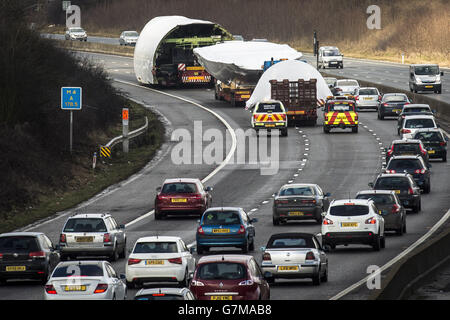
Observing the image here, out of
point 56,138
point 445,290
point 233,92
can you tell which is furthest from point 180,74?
point 445,290

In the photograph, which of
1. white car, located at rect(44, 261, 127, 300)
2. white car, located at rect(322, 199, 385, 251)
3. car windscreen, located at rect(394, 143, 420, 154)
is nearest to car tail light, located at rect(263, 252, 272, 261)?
white car, located at rect(44, 261, 127, 300)

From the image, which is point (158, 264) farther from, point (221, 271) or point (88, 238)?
point (88, 238)

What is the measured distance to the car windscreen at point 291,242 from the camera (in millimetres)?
29297

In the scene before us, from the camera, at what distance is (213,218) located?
35438mm

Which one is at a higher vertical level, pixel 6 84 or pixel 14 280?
pixel 6 84

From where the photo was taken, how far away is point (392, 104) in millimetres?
76938

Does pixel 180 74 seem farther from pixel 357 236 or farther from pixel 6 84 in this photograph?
pixel 357 236

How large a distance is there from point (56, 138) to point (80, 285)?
35075mm

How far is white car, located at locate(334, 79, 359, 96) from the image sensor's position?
86925mm

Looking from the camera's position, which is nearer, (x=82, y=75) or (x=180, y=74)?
(x=82, y=75)

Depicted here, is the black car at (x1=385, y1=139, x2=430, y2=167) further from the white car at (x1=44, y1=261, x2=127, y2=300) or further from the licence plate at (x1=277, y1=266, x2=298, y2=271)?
the white car at (x1=44, y1=261, x2=127, y2=300)

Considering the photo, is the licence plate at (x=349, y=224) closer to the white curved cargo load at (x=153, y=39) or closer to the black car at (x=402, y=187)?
the black car at (x=402, y=187)

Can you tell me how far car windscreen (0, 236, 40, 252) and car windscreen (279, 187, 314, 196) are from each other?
1241cm

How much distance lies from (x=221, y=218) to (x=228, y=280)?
36.2 feet
